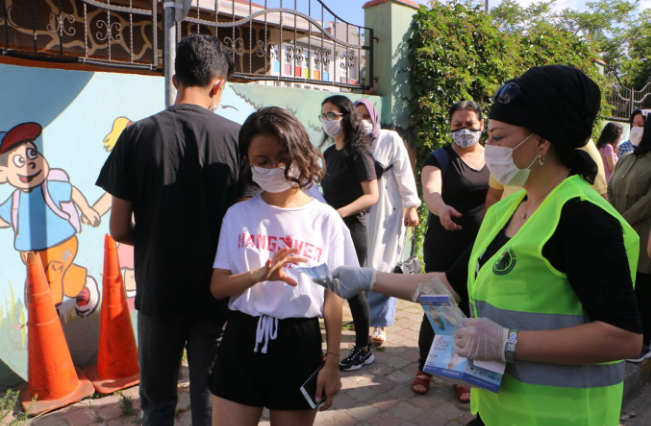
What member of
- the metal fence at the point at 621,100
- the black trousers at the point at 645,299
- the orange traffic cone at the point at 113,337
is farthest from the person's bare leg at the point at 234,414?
the metal fence at the point at 621,100

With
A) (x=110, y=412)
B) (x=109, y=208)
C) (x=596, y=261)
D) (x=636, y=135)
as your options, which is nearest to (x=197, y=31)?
(x=109, y=208)

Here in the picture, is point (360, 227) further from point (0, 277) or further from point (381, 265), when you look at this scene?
point (0, 277)

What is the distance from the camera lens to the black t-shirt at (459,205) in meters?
3.61

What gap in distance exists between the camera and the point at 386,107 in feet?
21.6

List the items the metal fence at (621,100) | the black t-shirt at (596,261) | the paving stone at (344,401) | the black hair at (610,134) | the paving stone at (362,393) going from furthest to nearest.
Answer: the metal fence at (621,100)
the black hair at (610,134)
the paving stone at (362,393)
the paving stone at (344,401)
the black t-shirt at (596,261)

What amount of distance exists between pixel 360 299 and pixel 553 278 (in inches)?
102

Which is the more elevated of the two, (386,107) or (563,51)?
(563,51)

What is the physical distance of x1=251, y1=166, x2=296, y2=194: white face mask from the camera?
2.08m

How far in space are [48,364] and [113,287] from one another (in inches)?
25.6

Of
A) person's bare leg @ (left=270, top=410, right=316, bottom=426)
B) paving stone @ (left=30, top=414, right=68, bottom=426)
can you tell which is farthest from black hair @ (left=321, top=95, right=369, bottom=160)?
paving stone @ (left=30, top=414, right=68, bottom=426)

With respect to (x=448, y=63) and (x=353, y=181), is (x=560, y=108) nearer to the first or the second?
(x=353, y=181)

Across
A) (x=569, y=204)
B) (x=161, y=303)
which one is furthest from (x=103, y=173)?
(x=569, y=204)

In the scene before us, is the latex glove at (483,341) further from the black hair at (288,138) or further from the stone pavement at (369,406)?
the stone pavement at (369,406)

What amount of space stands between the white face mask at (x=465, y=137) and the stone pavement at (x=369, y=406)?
1.74 meters
